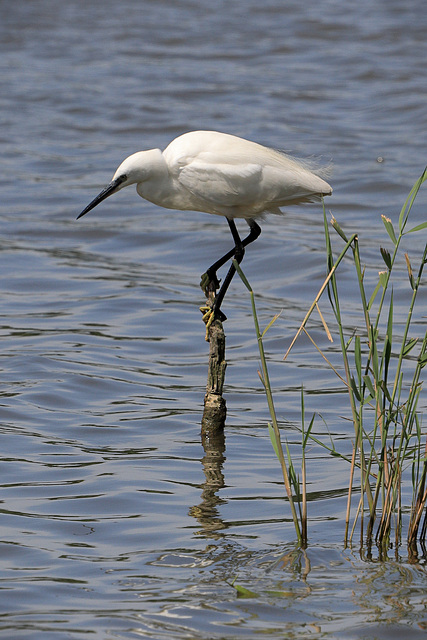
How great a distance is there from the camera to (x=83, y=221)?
12453 millimetres

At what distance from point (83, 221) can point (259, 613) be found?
8877mm

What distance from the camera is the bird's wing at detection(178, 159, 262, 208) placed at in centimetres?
579

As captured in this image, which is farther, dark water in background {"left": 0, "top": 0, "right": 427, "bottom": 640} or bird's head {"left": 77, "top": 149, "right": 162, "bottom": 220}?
bird's head {"left": 77, "top": 149, "right": 162, "bottom": 220}

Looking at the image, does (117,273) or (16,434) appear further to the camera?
(117,273)

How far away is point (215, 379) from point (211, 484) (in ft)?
2.34

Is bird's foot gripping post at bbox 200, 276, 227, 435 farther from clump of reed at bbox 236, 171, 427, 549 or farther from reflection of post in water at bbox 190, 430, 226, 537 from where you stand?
clump of reed at bbox 236, 171, 427, 549

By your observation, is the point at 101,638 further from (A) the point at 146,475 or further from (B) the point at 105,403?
(B) the point at 105,403

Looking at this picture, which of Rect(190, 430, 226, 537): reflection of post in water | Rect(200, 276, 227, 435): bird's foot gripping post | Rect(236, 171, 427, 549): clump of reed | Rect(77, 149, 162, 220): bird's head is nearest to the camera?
Rect(236, 171, 427, 549): clump of reed

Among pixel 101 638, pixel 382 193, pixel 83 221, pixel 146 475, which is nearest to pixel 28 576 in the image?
pixel 101 638

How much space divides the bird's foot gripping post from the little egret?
2 centimetres

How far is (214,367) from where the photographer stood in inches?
240

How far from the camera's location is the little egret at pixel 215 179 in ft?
19.0

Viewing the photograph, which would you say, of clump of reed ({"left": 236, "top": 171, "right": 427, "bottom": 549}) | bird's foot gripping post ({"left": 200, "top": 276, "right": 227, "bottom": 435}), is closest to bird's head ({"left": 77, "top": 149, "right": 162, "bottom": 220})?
bird's foot gripping post ({"left": 200, "top": 276, "right": 227, "bottom": 435})

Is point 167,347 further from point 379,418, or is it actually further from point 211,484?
point 379,418
